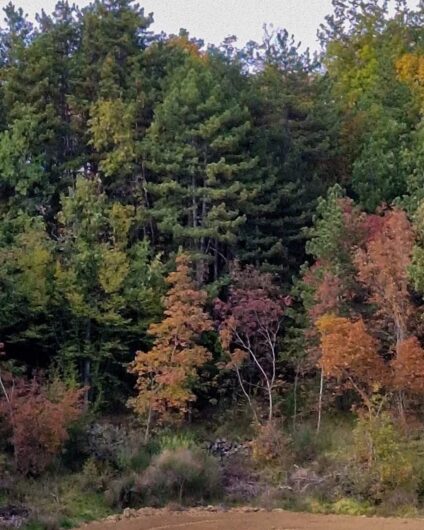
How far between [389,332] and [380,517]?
6.43 m

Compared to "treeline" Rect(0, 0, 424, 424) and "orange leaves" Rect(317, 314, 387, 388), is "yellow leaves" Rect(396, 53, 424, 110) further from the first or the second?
"orange leaves" Rect(317, 314, 387, 388)

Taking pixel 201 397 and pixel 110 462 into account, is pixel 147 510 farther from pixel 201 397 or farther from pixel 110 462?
pixel 201 397

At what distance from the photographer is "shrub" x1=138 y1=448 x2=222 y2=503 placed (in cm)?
A: 2220

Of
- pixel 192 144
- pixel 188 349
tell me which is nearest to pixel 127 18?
pixel 192 144

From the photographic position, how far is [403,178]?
30.4 metres

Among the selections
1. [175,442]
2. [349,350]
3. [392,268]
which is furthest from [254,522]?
[392,268]

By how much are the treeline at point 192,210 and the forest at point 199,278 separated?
9 centimetres

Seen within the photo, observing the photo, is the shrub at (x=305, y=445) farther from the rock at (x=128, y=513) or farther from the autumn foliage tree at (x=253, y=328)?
the rock at (x=128, y=513)

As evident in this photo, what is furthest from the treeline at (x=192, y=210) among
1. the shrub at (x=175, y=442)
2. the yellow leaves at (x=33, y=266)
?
the shrub at (x=175, y=442)

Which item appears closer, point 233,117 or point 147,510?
point 147,510

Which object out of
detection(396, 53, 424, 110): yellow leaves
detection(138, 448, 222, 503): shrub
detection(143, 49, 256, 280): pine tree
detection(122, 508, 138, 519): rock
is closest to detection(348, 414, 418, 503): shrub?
detection(138, 448, 222, 503): shrub

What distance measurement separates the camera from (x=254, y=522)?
20.4 metres

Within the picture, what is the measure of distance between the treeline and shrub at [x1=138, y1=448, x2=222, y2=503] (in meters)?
2.45

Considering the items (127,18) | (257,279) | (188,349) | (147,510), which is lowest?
(147,510)
